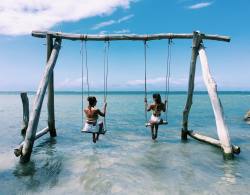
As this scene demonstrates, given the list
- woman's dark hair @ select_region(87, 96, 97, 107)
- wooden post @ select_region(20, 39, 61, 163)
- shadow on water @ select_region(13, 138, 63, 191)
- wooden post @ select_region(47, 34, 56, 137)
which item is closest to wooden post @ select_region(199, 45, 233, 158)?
woman's dark hair @ select_region(87, 96, 97, 107)

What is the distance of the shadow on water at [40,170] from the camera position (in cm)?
871

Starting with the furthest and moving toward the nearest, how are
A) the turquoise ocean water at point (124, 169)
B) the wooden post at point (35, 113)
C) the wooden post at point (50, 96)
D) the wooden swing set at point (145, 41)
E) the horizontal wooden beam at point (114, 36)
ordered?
the wooden post at point (50, 96)
the horizontal wooden beam at point (114, 36)
the wooden swing set at point (145, 41)
the wooden post at point (35, 113)
the turquoise ocean water at point (124, 169)

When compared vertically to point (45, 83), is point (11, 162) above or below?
below

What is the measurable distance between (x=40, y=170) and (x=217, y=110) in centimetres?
623

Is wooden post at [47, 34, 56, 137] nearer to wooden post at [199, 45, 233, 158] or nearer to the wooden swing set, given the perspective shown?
the wooden swing set

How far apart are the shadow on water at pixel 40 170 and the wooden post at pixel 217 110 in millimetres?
5469

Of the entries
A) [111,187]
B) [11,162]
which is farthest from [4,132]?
[111,187]

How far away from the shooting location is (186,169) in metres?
10.2

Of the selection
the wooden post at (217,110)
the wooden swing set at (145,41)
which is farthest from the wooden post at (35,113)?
the wooden post at (217,110)

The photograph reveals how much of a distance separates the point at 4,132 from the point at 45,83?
8.82 meters

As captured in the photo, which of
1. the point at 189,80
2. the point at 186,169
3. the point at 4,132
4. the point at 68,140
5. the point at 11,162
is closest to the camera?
the point at 186,169

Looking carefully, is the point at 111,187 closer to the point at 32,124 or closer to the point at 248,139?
the point at 32,124

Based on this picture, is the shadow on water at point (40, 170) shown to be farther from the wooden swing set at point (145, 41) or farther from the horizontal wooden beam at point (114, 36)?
the horizontal wooden beam at point (114, 36)

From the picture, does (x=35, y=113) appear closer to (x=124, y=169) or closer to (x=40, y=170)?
(x=40, y=170)
